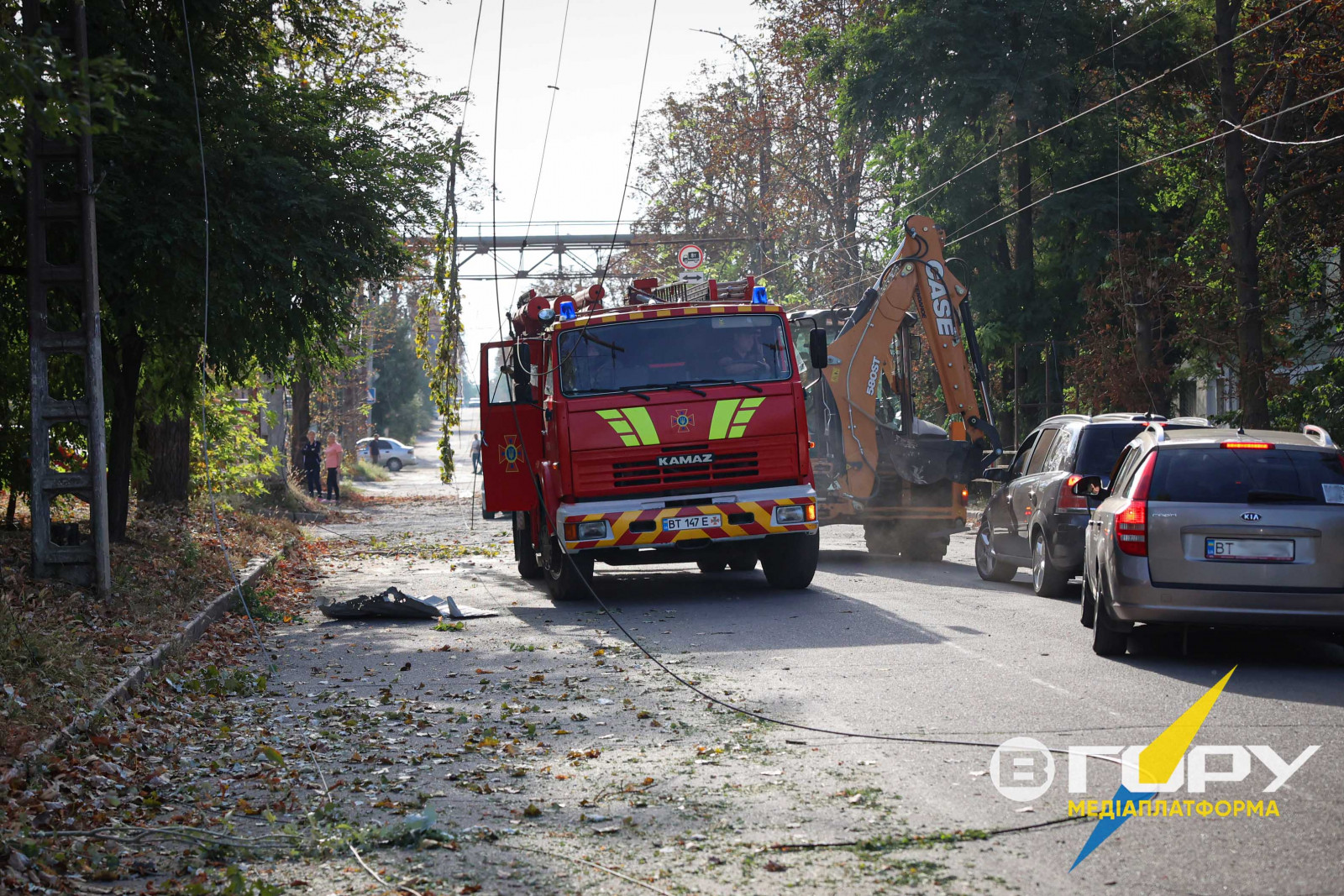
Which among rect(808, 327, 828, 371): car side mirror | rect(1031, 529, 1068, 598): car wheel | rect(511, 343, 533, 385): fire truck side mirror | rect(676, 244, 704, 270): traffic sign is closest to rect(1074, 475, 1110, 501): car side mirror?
rect(1031, 529, 1068, 598): car wheel

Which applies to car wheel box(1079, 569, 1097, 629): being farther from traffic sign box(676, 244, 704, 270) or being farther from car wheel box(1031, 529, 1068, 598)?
traffic sign box(676, 244, 704, 270)

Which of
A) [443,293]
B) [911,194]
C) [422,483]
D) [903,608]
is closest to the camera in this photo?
[903,608]

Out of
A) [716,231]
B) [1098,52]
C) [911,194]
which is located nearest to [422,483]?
[716,231]

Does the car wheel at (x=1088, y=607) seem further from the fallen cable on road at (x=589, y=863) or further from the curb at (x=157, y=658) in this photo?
the curb at (x=157, y=658)

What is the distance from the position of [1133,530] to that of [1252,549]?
2.50 feet

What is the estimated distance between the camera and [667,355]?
1421 cm

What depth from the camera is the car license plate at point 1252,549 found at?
360 inches

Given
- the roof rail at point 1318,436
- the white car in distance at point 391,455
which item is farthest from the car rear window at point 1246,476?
the white car in distance at point 391,455

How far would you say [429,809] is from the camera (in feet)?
19.7

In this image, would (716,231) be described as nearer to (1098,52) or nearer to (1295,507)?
(1098,52)

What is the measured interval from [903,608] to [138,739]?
755 centimetres

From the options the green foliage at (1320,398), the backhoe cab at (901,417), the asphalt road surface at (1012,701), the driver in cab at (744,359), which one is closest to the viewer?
the asphalt road surface at (1012,701)

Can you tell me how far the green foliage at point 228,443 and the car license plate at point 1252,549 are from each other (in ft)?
48.7

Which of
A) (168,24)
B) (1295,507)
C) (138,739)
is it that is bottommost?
(138,739)
